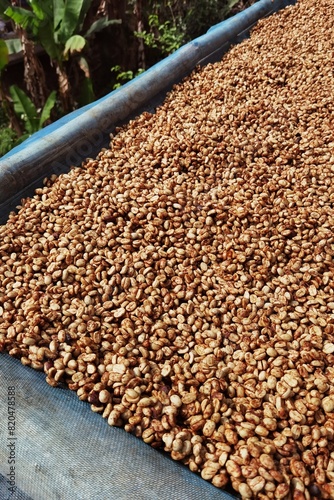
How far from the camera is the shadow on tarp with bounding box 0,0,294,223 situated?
2.19 meters

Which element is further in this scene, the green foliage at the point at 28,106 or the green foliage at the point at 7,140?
the green foliage at the point at 7,140

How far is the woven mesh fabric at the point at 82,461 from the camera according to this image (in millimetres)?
1117

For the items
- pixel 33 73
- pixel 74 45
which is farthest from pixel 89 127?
pixel 33 73

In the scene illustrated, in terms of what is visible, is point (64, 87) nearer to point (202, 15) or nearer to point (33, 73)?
point (33, 73)

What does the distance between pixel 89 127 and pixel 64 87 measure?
1918mm

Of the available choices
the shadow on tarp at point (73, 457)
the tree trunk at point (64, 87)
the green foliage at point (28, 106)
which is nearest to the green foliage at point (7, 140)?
the green foliage at point (28, 106)

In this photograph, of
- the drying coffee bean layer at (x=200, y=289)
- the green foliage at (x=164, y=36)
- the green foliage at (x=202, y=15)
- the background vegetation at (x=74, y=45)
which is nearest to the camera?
the drying coffee bean layer at (x=200, y=289)

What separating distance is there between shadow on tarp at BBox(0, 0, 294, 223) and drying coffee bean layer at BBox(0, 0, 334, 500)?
91 millimetres

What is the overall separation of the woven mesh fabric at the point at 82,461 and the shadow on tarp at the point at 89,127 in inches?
46.2

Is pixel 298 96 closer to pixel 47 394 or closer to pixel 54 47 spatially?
pixel 54 47

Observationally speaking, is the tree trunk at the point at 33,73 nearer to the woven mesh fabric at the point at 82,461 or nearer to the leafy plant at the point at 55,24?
the leafy plant at the point at 55,24

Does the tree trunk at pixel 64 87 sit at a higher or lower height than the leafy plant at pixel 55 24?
lower

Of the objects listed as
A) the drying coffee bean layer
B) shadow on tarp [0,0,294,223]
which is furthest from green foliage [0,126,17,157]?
the drying coffee bean layer

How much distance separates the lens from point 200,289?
1.78m
